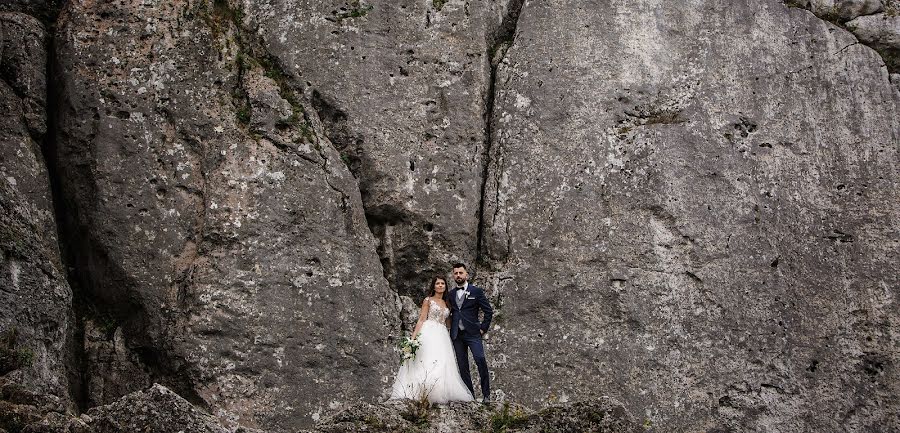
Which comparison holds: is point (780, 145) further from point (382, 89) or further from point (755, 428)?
point (382, 89)

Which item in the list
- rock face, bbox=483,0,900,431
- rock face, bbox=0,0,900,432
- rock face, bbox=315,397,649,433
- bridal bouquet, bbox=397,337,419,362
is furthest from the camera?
rock face, bbox=483,0,900,431

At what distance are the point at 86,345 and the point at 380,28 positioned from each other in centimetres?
603

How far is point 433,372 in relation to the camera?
1088 centimetres

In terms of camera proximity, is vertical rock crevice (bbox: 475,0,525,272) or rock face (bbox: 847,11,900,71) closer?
vertical rock crevice (bbox: 475,0,525,272)

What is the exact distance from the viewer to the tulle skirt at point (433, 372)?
10.6m

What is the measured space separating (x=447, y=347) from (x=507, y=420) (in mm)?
1806

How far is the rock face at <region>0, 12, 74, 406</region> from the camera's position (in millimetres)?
11625

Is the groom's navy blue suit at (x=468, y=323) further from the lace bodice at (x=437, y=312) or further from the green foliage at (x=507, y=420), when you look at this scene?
the green foliage at (x=507, y=420)

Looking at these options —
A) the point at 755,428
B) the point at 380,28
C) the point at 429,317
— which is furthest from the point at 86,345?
the point at 755,428

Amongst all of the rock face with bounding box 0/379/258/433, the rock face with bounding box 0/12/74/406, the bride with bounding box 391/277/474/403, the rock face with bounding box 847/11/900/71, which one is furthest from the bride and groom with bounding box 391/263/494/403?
the rock face with bounding box 847/11/900/71

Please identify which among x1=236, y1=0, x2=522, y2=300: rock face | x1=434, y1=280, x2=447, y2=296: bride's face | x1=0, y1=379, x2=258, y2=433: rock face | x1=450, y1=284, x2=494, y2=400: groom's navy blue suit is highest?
x1=236, y1=0, x2=522, y2=300: rock face

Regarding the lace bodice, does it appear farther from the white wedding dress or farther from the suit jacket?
the suit jacket

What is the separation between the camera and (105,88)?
14383 millimetres

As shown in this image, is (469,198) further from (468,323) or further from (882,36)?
(882,36)
